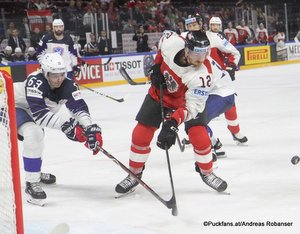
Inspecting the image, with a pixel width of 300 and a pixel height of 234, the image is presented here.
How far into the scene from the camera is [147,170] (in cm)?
450

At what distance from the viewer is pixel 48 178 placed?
4.17 metres

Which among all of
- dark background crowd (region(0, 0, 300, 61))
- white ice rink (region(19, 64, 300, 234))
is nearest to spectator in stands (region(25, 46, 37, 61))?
dark background crowd (region(0, 0, 300, 61))

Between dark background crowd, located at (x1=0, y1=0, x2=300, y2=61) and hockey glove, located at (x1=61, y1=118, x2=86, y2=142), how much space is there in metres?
6.95

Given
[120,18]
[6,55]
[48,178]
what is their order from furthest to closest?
1. [120,18]
2. [6,55]
3. [48,178]

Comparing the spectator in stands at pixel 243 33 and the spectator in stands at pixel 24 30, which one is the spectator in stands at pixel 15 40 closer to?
the spectator in stands at pixel 24 30

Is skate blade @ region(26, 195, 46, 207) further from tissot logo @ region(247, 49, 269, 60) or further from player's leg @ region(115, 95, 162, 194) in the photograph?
tissot logo @ region(247, 49, 269, 60)

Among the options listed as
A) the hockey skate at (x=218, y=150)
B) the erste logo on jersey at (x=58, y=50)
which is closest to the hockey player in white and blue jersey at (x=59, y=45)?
the erste logo on jersey at (x=58, y=50)

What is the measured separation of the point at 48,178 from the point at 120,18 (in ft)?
32.8

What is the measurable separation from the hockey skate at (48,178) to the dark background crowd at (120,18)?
649 centimetres

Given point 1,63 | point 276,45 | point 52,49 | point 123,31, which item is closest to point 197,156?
point 52,49

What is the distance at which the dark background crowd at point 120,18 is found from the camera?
38.1ft

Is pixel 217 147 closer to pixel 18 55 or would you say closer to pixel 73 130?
pixel 73 130

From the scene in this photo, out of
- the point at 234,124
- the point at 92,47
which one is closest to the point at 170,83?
the point at 234,124

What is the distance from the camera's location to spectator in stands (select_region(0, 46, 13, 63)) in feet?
35.2
